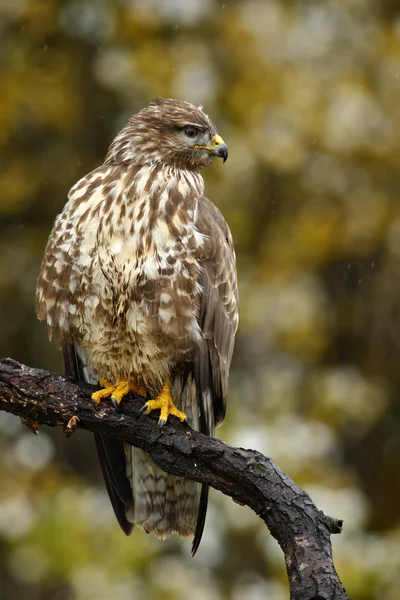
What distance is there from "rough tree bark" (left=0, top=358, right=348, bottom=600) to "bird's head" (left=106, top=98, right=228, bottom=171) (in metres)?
1.23

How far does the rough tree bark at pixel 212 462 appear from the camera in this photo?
3.75 metres

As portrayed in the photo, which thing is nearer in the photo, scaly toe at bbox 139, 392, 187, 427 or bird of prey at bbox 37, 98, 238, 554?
scaly toe at bbox 139, 392, 187, 427

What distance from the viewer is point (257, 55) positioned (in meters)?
9.18

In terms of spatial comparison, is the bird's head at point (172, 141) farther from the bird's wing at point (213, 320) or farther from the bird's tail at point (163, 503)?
the bird's tail at point (163, 503)

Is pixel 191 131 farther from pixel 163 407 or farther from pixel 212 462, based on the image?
pixel 212 462

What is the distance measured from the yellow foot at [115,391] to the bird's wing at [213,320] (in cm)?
29

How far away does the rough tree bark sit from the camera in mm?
3746

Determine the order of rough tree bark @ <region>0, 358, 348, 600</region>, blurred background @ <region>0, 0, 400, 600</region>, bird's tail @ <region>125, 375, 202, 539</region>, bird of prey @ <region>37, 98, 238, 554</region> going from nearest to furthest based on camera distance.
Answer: rough tree bark @ <region>0, 358, 348, 600</region> → bird of prey @ <region>37, 98, 238, 554</region> → bird's tail @ <region>125, 375, 202, 539</region> → blurred background @ <region>0, 0, 400, 600</region>

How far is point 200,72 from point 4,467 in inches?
147

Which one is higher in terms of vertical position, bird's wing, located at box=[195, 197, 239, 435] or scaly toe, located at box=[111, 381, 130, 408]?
bird's wing, located at box=[195, 197, 239, 435]

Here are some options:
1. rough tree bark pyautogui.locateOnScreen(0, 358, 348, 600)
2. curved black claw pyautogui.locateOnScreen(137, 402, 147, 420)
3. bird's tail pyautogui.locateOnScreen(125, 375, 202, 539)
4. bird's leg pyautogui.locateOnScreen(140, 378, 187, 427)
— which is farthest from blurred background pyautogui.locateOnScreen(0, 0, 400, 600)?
rough tree bark pyautogui.locateOnScreen(0, 358, 348, 600)

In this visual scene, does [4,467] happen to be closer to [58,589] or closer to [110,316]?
[58,589]

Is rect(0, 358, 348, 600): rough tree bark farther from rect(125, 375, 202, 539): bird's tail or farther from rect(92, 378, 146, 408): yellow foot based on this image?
rect(125, 375, 202, 539): bird's tail

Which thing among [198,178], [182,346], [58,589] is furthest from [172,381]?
[58,589]
